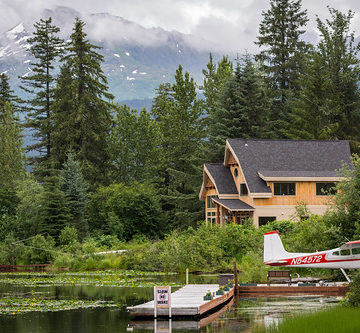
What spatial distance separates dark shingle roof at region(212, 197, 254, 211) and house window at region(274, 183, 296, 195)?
2.33 m

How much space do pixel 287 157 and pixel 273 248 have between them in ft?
71.2

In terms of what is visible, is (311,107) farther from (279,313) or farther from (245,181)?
(279,313)

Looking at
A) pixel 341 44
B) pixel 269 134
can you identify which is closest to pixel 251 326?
pixel 269 134

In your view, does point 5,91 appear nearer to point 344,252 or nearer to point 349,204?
point 349,204

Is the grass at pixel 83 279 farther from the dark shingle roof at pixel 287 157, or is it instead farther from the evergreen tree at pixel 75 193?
the evergreen tree at pixel 75 193

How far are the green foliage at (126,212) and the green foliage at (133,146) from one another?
11487 mm

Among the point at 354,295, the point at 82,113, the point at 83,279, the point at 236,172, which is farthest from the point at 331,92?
the point at 354,295

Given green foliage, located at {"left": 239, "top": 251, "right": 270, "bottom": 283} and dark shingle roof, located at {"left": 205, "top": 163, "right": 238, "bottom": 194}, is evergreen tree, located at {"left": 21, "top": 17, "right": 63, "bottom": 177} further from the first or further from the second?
green foliage, located at {"left": 239, "top": 251, "right": 270, "bottom": 283}

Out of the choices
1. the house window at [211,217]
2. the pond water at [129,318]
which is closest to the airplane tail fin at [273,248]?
the pond water at [129,318]

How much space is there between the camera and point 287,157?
172ft

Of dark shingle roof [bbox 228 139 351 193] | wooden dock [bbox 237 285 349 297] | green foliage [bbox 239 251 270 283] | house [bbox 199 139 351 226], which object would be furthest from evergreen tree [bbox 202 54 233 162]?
wooden dock [bbox 237 285 349 297]

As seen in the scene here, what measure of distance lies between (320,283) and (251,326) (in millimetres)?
9114

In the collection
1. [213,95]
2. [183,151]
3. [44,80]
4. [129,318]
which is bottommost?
[129,318]

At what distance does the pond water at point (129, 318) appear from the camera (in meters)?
21.2
